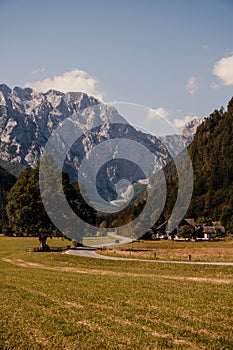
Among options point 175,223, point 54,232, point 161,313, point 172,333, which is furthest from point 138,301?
point 175,223

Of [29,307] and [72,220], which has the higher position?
[72,220]

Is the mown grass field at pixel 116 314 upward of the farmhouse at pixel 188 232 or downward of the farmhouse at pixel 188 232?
downward

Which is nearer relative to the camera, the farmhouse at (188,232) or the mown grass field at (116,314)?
the mown grass field at (116,314)

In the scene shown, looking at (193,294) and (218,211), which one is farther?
A: (218,211)

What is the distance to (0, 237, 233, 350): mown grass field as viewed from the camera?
51.1 ft

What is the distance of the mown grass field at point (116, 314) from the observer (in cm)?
1557

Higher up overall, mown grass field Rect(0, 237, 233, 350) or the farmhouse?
the farmhouse

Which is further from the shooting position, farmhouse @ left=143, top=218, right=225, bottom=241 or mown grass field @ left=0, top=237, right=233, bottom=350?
farmhouse @ left=143, top=218, right=225, bottom=241

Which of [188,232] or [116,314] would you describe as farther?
[188,232]

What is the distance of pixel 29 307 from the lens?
73.9 feet

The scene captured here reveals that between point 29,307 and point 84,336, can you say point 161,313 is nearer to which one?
point 84,336

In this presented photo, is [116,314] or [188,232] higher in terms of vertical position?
[188,232]

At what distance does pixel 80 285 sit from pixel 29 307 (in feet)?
29.0

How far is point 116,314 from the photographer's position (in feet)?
66.2
